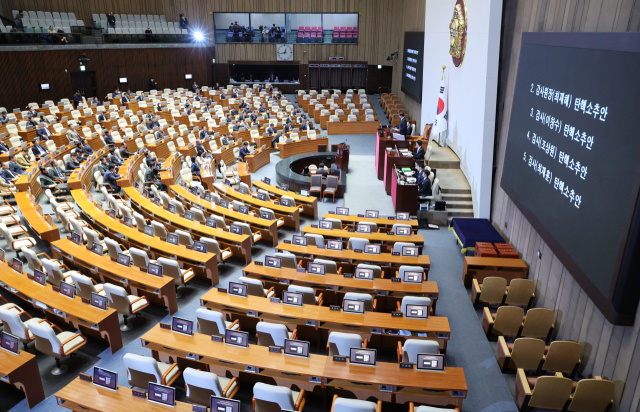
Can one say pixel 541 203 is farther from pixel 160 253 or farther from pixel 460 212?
pixel 160 253

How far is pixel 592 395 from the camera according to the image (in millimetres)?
5129

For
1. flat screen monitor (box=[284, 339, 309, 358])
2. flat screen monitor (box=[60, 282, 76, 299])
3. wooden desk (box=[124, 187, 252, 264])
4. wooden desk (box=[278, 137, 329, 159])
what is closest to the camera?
flat screen monitor (box=[284, 339, 309, 358])

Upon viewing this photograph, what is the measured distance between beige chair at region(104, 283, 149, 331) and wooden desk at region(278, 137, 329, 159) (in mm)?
10978

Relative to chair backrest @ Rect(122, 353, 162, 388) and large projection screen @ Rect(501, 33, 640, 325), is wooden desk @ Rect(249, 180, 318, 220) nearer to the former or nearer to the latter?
large projection screen @ Rect(501, 33, 640, 325)

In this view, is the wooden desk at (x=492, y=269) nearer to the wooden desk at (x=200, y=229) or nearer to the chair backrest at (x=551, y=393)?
the chair backrest at (x=551, y=393)

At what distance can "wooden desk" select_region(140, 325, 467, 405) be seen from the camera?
4887 millimetres

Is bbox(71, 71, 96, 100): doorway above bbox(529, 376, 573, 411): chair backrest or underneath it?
above

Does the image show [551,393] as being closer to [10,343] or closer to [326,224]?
[326,224]

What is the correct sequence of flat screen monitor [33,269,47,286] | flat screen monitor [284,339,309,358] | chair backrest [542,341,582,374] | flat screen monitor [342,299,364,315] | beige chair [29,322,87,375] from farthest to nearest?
flat screen monitor [33,269,47,286] < flat screen monitor [342,299,364,315] < chair backrest [542,341,582,374] < beige chair [29,322,87,375] < flat screen monitor [284,339,309,358]

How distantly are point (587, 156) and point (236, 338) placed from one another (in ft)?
16.1

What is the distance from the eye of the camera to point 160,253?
28.5 ft

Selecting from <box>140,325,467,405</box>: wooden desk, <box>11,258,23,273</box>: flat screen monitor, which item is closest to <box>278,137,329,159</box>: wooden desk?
<box>11,258,23,273</box>: flat screen monitor

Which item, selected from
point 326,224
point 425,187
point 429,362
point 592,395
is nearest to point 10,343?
point 429,362

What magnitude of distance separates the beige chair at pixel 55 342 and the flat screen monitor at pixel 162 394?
1982 mm
